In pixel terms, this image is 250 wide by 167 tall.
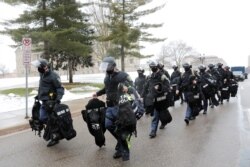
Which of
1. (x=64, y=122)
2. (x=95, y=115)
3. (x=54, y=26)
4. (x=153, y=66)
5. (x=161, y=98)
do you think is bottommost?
(x=64, y=122)

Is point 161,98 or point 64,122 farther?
point 161,98

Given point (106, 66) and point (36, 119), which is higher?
point (106, 66)

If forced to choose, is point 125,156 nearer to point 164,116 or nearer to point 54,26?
point 164,116

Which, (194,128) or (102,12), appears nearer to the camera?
(194,128)

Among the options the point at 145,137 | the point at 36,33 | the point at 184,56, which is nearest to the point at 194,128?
the point at 145,137

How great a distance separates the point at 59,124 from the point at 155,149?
2085 millimetres

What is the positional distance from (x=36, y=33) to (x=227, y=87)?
529 inches

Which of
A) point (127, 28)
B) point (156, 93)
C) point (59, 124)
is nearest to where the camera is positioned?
point (59, 124)

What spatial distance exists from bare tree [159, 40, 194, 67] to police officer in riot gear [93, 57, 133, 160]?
8921 cm

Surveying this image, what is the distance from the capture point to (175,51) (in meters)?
97.3

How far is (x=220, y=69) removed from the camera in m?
17.4

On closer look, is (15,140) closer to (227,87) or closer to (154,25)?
(227,87)

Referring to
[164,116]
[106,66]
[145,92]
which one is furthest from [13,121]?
[106,66]

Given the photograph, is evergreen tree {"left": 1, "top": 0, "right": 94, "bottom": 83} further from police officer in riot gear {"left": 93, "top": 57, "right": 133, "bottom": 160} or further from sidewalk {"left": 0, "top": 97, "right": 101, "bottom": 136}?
police officer in riot gear {"left": 93, "top": 57, "right": 133, "bottom": 160}
